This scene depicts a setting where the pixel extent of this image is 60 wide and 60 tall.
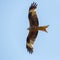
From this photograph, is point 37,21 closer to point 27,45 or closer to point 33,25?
point 33,25

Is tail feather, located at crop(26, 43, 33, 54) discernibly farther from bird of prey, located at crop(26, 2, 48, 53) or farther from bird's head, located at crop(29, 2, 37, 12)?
bird's head, located at crop(29, 2, 37, 12)

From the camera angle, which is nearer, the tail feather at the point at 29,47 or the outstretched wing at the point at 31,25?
the outstretched wing at the point at 31,25

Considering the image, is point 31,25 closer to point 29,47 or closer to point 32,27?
point 32,27

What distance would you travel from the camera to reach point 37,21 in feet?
53.4

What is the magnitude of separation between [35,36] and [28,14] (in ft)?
5.30

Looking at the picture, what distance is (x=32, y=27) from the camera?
54.6 feet

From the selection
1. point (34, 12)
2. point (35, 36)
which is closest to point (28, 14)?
point (34, 12)

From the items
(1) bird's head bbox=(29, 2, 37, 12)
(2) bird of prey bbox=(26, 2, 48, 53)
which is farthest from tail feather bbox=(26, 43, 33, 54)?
(1) bird's head bbox=(29, 2, 37, 12)

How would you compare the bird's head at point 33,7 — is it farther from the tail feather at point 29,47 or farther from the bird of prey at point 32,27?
the tail feather at point 29,47

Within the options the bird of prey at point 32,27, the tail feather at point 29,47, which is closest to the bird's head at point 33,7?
the bird of prey at point 32,27

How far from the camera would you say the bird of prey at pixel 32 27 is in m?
16.4

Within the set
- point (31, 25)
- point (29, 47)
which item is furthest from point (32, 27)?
point (29, 47)

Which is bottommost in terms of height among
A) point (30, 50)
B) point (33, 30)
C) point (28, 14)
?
point (30, 50)

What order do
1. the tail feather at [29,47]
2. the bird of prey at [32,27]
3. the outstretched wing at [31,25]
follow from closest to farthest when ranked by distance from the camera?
1. the bird of prey at [32,27]
2. the outstretched wing at [31,25]
3. the tail feather at [29,47]
